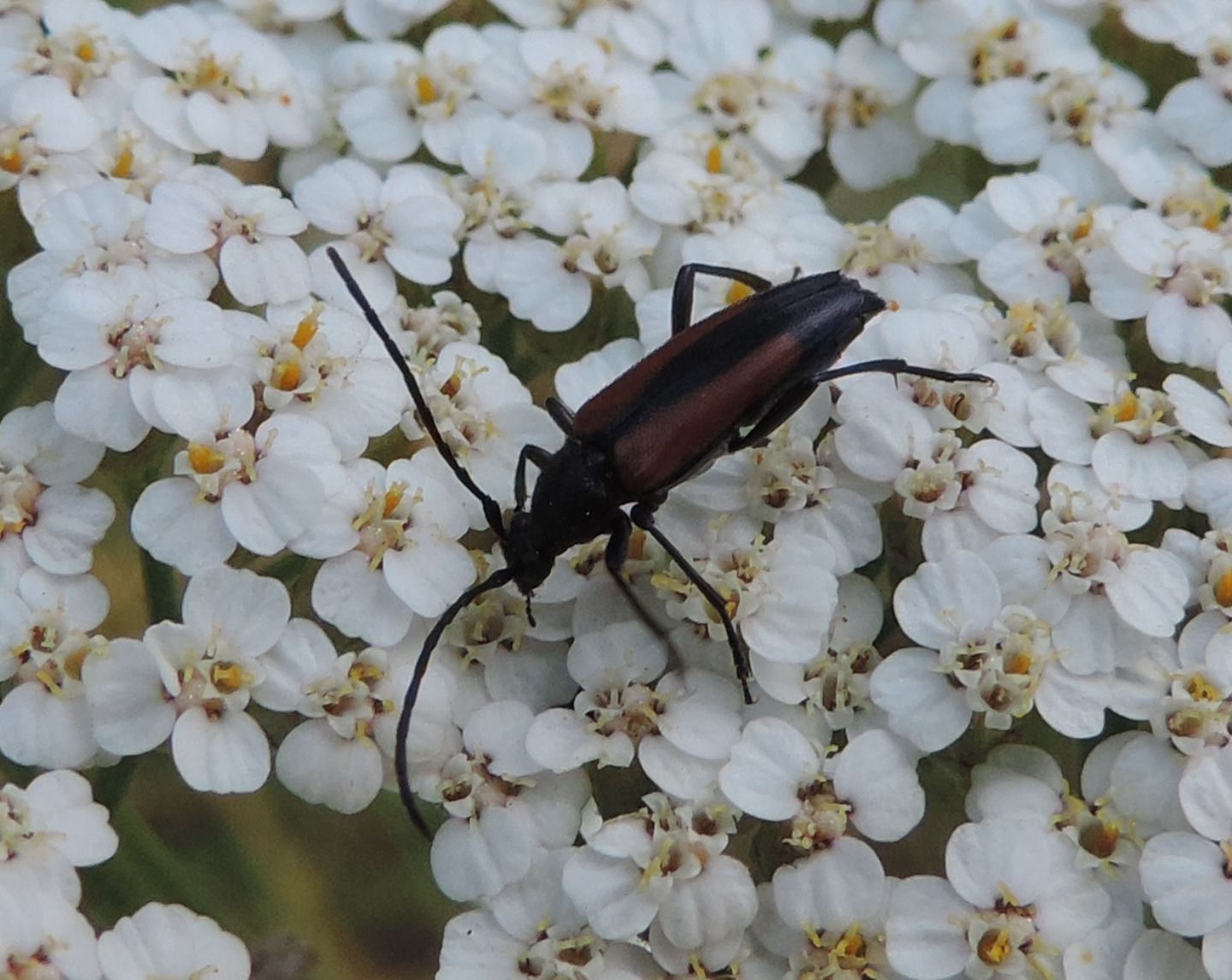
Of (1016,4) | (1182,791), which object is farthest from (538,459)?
(1016,4)

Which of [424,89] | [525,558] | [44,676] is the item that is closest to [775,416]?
[525,558]

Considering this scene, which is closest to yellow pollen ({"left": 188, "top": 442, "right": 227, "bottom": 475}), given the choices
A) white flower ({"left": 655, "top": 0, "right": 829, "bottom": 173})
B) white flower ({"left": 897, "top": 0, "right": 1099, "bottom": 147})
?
white flower ({"left": 655, "top": 0, "right": 829, "bottom": 173})

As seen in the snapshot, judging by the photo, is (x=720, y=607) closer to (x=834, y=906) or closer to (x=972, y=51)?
(x=834, y=906)

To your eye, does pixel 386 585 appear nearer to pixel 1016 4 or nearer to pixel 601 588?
pixel 601 588

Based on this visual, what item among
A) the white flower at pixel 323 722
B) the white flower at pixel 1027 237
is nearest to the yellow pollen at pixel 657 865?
the white flower at pixel 323 722

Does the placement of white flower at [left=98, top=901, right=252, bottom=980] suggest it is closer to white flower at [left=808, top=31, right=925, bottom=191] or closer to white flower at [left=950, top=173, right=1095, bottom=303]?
white flower at [left=950, top=173, right=1095, bottom=303]

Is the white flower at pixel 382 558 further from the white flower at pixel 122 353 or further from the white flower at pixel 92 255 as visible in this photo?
the white flower at pixel 92 255
